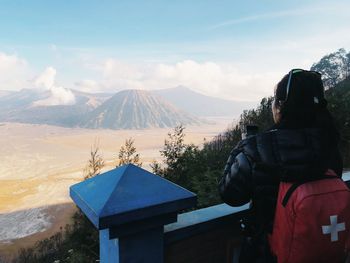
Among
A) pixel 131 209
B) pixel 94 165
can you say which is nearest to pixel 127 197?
pixel 131 209

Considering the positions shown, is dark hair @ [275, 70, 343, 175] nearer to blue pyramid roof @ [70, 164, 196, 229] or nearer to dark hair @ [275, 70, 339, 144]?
dark hair @ [275, 70, 339, 144]

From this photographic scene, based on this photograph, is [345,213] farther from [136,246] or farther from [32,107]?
[32,107]

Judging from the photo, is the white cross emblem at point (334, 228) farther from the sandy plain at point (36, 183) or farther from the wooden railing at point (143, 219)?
the sandy plain at point (36, 183)

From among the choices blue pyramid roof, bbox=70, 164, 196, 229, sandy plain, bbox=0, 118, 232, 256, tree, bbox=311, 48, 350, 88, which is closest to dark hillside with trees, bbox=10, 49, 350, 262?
sandy plain, bbox=0, 118, 232, 256

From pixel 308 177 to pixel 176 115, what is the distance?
169 metres

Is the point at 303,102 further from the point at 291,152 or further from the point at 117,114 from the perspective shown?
the point at 117,114

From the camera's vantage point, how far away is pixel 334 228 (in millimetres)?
1163

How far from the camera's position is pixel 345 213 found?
1.18 metres

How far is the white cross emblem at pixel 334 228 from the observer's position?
1150 mm

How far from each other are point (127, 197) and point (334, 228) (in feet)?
2.19

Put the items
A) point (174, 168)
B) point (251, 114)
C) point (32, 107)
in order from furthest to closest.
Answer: point (32, 107), point (174, 168), point (251, 114)

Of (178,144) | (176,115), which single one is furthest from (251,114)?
(176,115)

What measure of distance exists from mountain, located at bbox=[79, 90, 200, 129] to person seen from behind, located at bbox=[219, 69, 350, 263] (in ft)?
450

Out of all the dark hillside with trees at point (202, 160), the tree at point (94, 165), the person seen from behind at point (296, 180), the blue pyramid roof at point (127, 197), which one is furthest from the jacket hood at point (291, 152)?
the tree at point (94, 165)
